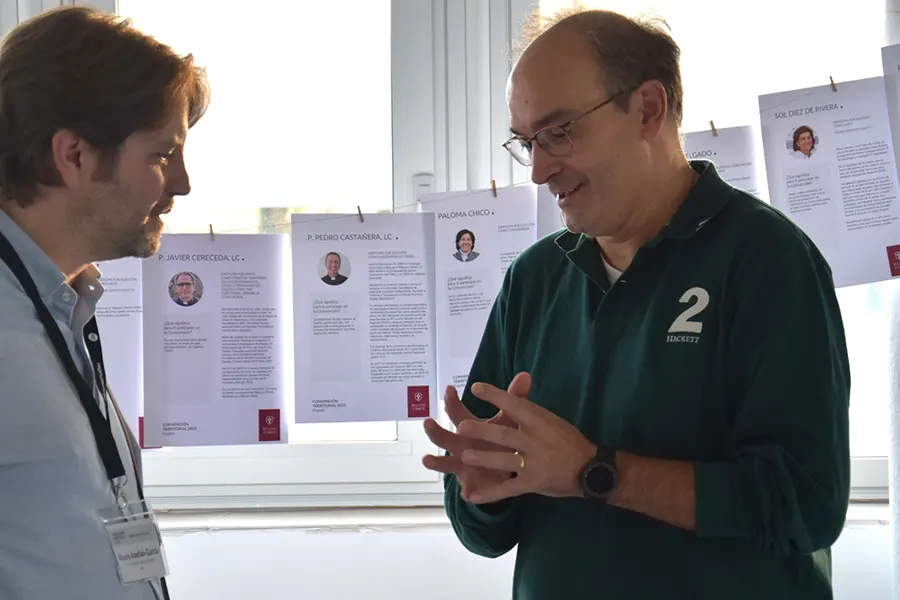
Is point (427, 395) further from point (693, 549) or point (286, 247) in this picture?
point (693, 549)

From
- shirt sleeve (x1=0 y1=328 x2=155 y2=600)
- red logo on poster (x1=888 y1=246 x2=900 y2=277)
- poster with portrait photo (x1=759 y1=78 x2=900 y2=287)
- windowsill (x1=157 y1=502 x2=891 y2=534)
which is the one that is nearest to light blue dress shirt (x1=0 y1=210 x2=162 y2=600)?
shirt sleeve (x1=0 y1=328 x2=155 y2=600)

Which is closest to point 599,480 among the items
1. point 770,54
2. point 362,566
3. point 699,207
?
point 699,207

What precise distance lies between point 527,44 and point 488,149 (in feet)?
1.93

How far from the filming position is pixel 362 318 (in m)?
1.78

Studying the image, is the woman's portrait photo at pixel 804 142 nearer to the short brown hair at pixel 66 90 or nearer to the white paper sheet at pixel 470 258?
the white paper sheet at pixel 470 258

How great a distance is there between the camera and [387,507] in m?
1.94

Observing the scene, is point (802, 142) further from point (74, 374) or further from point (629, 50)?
point (74, 374)

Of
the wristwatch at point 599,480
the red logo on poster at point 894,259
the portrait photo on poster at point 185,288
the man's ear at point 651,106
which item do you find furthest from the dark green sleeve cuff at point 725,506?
the portrait photo on poster at point 185,288

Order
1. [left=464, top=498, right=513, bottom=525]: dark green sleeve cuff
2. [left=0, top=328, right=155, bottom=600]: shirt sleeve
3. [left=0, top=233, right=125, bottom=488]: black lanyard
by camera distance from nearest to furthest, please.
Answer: [left=0, top=328, right=155, bottom=600]: shirt sleeve < [left=0, top=233, right=125, bottom=488]: black lanyard < [left=464, top=498, right=513, bottom=525]: dark green sleeve cuff

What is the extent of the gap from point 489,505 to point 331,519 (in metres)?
0.76

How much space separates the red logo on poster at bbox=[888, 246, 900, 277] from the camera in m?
1.59

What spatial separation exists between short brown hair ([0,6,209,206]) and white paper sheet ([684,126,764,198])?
1058mm

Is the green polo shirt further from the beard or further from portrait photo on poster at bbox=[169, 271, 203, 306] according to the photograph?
portrait photo on poster at bbox=[169, 271, 203, 306]

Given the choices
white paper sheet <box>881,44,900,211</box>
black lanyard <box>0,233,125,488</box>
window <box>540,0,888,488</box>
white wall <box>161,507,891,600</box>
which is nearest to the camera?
black lanyard <box>0,233,125,488</box>
